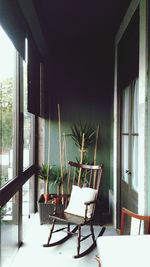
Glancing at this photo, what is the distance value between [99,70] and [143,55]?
1853 mm

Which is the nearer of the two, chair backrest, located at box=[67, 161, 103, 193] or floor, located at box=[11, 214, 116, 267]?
floor, located at box=[11, 214, 116, 267]

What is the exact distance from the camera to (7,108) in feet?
7.50

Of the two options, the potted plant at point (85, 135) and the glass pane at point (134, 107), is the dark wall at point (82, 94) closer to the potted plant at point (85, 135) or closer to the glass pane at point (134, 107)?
the potted plant at point (85, 135)

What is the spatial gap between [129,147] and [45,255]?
160cm

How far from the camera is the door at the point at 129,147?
2.66 m

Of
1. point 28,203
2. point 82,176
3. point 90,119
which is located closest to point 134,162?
point 82,176

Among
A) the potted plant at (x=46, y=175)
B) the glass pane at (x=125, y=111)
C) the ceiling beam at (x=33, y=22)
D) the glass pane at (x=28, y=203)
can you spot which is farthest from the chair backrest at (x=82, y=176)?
the ceiling beam at (x=33, y=22)

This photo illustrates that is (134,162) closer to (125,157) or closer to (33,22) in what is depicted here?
(125,157)

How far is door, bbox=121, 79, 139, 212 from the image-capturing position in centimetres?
266

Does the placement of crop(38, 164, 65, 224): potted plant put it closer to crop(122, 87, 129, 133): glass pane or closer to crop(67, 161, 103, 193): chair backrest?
crop(67, 161, 103, 193): chair backrest

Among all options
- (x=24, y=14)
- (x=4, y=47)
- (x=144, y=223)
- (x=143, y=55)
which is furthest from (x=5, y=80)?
(x=144, y=223)

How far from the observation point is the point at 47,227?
11.0 feet

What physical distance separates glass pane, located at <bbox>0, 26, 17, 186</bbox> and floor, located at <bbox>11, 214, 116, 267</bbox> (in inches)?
35.9

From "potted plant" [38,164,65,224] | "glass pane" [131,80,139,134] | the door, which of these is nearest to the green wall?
"potted plant" [38,164,65,224]
